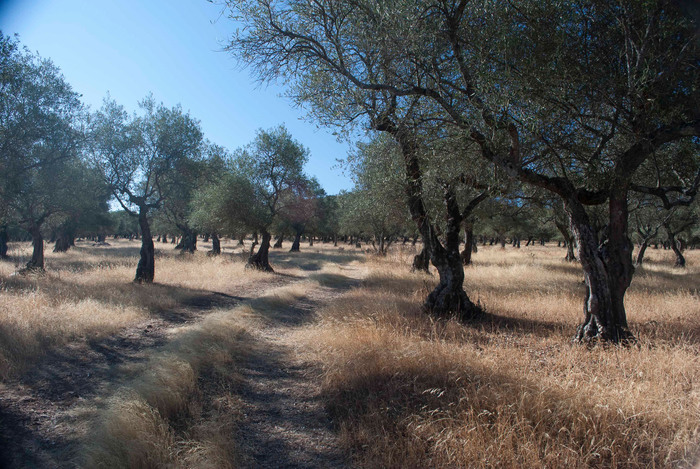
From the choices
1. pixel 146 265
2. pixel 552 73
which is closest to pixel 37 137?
pixel 146 265

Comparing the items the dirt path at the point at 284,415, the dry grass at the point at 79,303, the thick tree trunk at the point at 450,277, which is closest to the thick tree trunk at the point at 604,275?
the thick tree trunk at the point at 450,277

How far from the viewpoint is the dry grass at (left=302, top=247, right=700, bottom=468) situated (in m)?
3.27

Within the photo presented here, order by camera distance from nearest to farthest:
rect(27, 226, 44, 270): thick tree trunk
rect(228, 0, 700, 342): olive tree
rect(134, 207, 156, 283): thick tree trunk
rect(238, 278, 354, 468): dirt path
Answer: rect(238, 278, 354, 468): dirt path → rect(228, 0, 700, 342): olive tree → rect(134, 207, 156, 283): thick tree trunk → rect(27, 226, 44, 270): thick tree trunk

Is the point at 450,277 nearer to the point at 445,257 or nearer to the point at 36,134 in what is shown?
the point at 445,257

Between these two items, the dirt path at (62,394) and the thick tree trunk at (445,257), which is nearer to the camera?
the dirt path at (62,394)

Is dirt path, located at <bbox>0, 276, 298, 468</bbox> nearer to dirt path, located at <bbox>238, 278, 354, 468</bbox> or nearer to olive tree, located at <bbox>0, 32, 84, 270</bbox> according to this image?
dirt path, located at <bbox>238, 278, 354, 468</bbox>

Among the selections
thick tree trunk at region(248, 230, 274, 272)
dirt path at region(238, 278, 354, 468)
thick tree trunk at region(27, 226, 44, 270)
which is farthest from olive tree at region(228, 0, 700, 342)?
thick tree trunk at region(27, 226, 44, 270)

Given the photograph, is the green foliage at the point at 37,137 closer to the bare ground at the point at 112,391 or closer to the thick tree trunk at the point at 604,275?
the bare ground at the point at 112,391

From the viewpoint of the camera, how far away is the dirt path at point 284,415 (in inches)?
141

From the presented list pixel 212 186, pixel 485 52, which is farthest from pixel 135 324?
pixel 212 186

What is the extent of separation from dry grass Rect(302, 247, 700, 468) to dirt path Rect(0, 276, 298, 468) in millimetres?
3234

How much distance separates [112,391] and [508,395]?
18.9ft

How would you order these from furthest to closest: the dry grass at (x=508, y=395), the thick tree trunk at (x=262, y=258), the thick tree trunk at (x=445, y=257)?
the thick tree trunk at (x=262, y=258)
the thick tree trunk at (x=445, y=257)
the dry grass at (x=508, y=395)

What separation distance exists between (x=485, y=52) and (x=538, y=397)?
5900 mm
